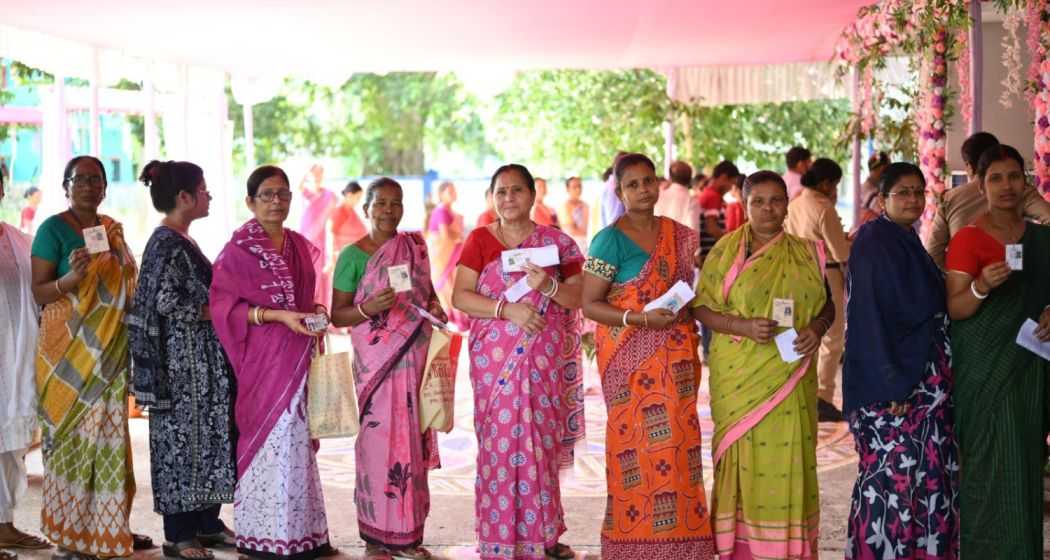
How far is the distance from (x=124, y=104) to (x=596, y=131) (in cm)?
1108

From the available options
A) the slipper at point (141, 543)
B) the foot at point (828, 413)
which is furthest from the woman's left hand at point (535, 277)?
the foot at point (828, 413)

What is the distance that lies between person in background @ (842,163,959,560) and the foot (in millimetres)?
Answer: 3905

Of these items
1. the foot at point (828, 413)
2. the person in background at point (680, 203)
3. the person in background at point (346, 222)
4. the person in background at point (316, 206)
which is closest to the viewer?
the foot at point (828, 413)

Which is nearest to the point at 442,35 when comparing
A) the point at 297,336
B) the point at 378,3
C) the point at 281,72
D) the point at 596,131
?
the point at 378,3

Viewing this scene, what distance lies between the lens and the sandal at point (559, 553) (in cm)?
543

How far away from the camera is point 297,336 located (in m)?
5.34

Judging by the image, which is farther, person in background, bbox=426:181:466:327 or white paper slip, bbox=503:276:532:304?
person in background, bbox=426:181:466:327

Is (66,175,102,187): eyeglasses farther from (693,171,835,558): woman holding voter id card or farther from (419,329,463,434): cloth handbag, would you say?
(693,171,835,558): woman holding voter id card

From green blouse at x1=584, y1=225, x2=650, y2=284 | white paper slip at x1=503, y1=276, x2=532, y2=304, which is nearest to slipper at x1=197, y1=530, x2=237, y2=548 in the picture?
white paper slip at x1=503, y1=276, x2=532, y2=304

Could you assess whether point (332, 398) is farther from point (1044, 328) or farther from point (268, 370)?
point (1044, 328)

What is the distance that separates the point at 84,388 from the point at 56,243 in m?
0.63

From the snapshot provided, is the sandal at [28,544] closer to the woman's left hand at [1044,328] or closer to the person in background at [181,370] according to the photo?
the person in background at [181,370]

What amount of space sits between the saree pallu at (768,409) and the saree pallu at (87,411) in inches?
101

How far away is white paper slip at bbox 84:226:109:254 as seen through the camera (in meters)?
5.17
